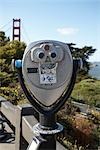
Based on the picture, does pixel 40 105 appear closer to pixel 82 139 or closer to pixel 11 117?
pixel 11 117

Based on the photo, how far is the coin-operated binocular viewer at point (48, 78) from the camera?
47.9 inches

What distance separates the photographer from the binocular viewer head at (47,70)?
1.21m

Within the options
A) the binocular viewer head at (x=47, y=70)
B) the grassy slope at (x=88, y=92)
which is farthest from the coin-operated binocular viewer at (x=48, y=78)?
the grassy slope at (x=88, y=92)

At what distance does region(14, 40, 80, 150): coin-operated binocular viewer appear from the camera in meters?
1.22

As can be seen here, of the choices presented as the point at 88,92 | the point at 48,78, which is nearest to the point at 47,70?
the point at 48,78

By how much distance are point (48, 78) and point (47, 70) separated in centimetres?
3

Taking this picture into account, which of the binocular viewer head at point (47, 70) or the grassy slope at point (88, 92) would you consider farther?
the grassy slope at point (88, 92)

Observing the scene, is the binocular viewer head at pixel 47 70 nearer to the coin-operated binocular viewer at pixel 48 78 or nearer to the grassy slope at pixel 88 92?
the coin-operated binocular viewer at pixel 48 78

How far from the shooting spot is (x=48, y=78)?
1212 millimetres

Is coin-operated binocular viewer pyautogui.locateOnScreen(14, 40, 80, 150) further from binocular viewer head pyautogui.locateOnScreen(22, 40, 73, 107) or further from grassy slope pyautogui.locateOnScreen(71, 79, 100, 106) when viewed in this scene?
grassy slope pyautogui.locateOnScreen(71, 79, 100, 106)

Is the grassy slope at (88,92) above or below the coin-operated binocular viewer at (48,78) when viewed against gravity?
below

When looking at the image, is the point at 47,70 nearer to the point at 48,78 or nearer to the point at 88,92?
the point at 48,78

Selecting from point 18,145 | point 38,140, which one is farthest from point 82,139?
point 38,140

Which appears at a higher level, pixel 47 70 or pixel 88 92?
pixel 47 70
